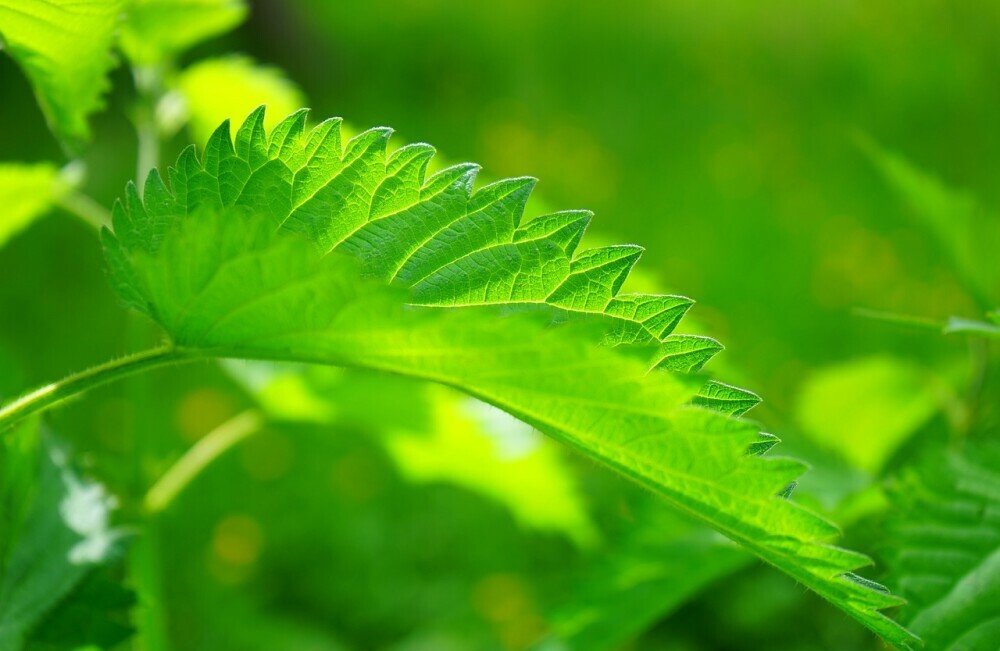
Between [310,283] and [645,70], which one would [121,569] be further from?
[645,70]

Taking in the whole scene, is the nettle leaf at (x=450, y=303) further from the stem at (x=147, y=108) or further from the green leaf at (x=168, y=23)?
the stem at (x=147, y=108)

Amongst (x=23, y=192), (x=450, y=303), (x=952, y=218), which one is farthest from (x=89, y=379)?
(x=952, y=218)

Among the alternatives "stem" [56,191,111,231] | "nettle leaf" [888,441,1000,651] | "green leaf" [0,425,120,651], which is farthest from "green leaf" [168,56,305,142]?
"nettle leaf" [888,441,1000,651]

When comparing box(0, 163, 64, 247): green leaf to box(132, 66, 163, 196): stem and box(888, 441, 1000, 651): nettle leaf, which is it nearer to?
box(132, 66, 163, 196): stem

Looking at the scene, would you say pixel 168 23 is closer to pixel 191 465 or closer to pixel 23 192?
pixel 23 192

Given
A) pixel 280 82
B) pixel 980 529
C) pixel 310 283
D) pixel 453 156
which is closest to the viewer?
pixel 310 283

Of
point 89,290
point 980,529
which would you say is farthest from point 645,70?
point 980,529
